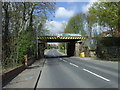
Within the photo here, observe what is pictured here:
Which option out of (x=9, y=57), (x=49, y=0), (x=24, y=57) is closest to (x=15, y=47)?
(x=9, y=57)

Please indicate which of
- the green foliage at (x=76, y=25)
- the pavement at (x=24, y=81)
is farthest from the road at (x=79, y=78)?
the green foliage at (x=76, y=25)

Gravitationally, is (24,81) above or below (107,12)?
below

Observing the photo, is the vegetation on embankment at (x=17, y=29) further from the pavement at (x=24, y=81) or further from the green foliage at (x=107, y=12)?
the green foliage at (x=107, y=12)

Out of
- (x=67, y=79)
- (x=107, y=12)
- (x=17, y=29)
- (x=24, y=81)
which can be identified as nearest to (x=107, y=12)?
(x=107, y=12)

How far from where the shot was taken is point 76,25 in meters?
88.8

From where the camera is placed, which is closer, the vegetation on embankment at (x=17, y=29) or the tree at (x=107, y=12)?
the vegetation on embankment at (x=17, y=29)

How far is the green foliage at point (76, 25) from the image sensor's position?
8600 centimetres

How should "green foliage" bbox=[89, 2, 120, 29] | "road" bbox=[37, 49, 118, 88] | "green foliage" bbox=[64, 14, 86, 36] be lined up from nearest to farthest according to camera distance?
"road" bbox=[37, 49, 118, 88]
"green foliage" bbox=[89, 2, 120, 29]
"green foliage" bbox=[64, 14, 86, 36]

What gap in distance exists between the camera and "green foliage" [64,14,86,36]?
86.0m

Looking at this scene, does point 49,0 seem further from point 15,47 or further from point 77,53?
point 77,53

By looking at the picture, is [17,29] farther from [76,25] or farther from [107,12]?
[76,25]

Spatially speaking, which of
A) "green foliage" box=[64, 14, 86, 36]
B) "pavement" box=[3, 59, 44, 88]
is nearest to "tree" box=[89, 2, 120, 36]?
"pavement" box=[3, 59, 44, 88]

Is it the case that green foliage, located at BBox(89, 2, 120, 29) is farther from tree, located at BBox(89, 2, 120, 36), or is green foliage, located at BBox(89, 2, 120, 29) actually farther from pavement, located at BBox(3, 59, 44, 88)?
pavement, located at BBox(3, 59, 44, 88)

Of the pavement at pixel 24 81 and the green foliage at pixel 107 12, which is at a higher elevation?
the green foliage at pixel 107 12
